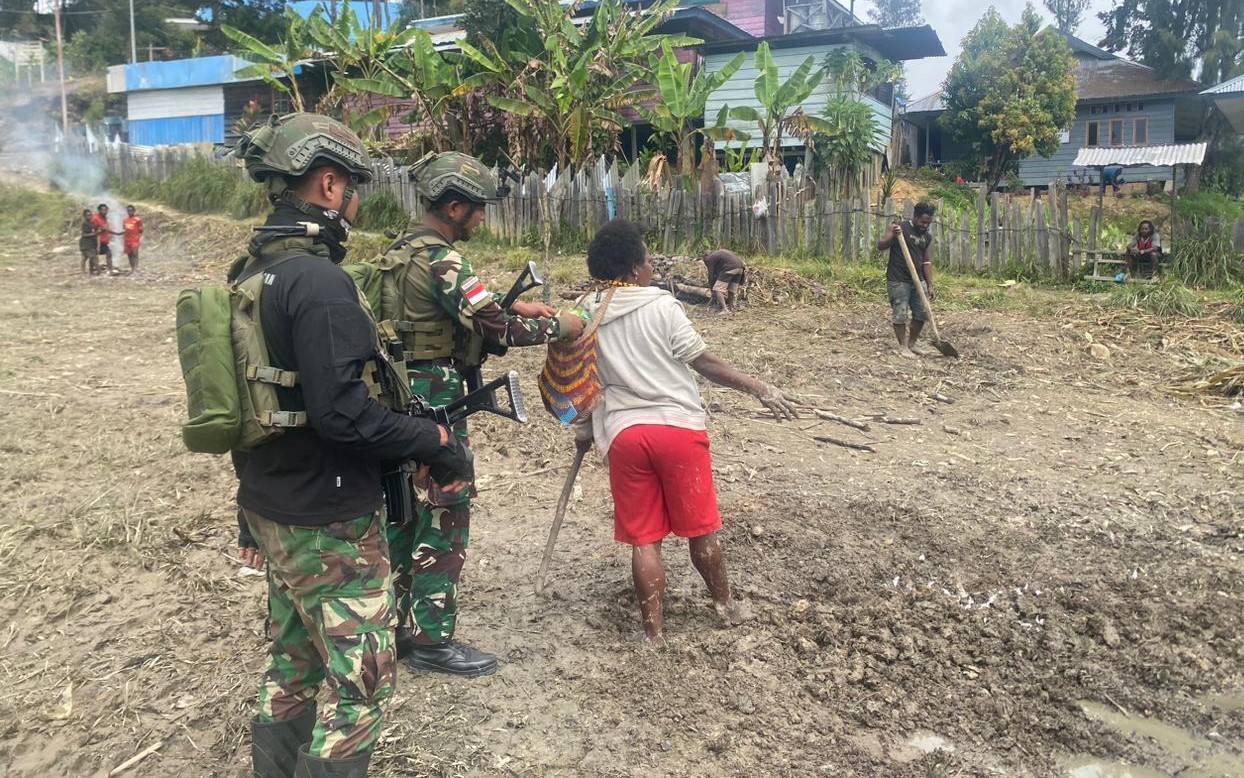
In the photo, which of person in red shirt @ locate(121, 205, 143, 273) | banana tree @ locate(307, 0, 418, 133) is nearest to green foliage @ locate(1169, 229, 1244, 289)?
banana tree @ locate(307, 0, 418, 133)

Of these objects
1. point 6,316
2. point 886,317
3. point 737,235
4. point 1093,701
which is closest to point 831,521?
point 1093,701

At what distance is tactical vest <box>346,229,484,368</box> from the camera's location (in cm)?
310

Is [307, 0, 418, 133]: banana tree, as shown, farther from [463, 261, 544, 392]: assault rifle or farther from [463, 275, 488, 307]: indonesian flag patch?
[463, 275, 488, 307]: indonesian flag patch

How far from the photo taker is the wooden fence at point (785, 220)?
12.1m

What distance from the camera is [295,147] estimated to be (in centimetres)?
222

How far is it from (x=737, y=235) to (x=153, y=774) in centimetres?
1163

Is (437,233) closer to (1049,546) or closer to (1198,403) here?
(1049,546)

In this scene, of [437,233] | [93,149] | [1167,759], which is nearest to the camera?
[1167,759]

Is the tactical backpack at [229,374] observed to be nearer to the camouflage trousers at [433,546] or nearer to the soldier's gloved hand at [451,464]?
the soldier's gloved hand at [451,464]

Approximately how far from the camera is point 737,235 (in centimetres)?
1358

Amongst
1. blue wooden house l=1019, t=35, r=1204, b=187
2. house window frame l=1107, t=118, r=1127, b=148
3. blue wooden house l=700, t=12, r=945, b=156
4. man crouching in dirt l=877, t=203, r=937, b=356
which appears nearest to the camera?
man crouching in dirt l=877, t=203, r=937, b=356

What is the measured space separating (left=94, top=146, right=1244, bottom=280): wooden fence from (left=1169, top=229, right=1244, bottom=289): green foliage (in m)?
0.24

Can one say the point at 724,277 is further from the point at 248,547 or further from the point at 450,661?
the point at 248,547

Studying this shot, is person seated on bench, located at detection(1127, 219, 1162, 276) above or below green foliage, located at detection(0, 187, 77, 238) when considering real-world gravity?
below
